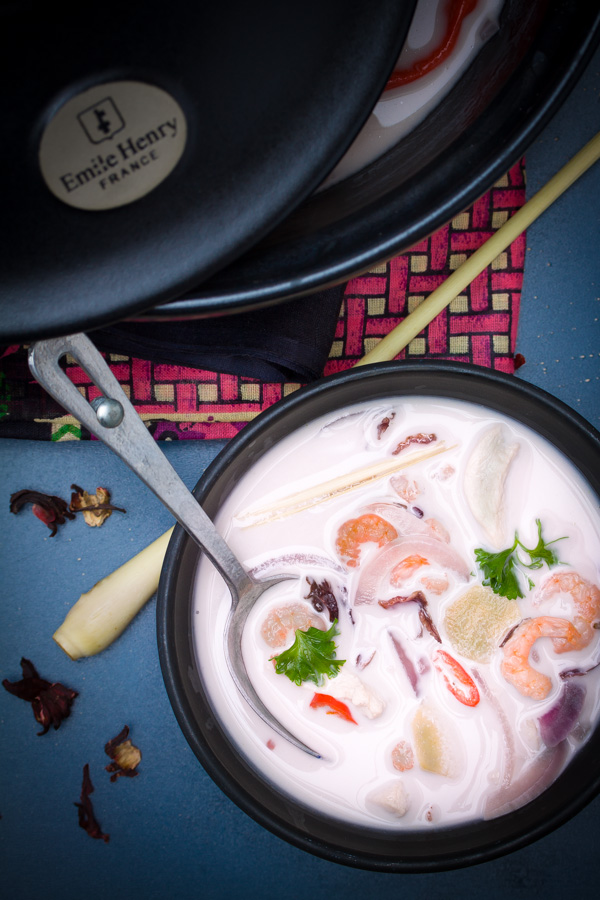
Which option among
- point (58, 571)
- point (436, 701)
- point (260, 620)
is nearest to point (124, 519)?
point (58, 571)

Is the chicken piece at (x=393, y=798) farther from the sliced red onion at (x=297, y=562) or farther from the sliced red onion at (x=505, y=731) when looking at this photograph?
the sliced red onion at (x=297, y=562)

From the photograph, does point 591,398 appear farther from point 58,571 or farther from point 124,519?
point 58,571

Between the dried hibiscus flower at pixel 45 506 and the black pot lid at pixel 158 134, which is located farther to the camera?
the dried hibiscus flower at pixel 45 506

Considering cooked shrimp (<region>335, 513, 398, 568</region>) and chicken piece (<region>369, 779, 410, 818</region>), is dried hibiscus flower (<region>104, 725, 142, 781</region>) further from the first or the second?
cooked shrimp (<region>335, 513, 398, 568</region>)

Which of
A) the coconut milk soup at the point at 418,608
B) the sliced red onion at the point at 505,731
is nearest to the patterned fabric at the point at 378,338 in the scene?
the coconut milk soup at the point at 418,608

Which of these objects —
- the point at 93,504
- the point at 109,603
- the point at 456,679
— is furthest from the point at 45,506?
the point at 456,679

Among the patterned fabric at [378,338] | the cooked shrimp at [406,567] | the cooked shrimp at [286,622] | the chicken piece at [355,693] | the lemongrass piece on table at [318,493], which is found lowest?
the chicken piece at [355,693]

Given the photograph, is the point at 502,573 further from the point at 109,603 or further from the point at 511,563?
the point at 109,603
